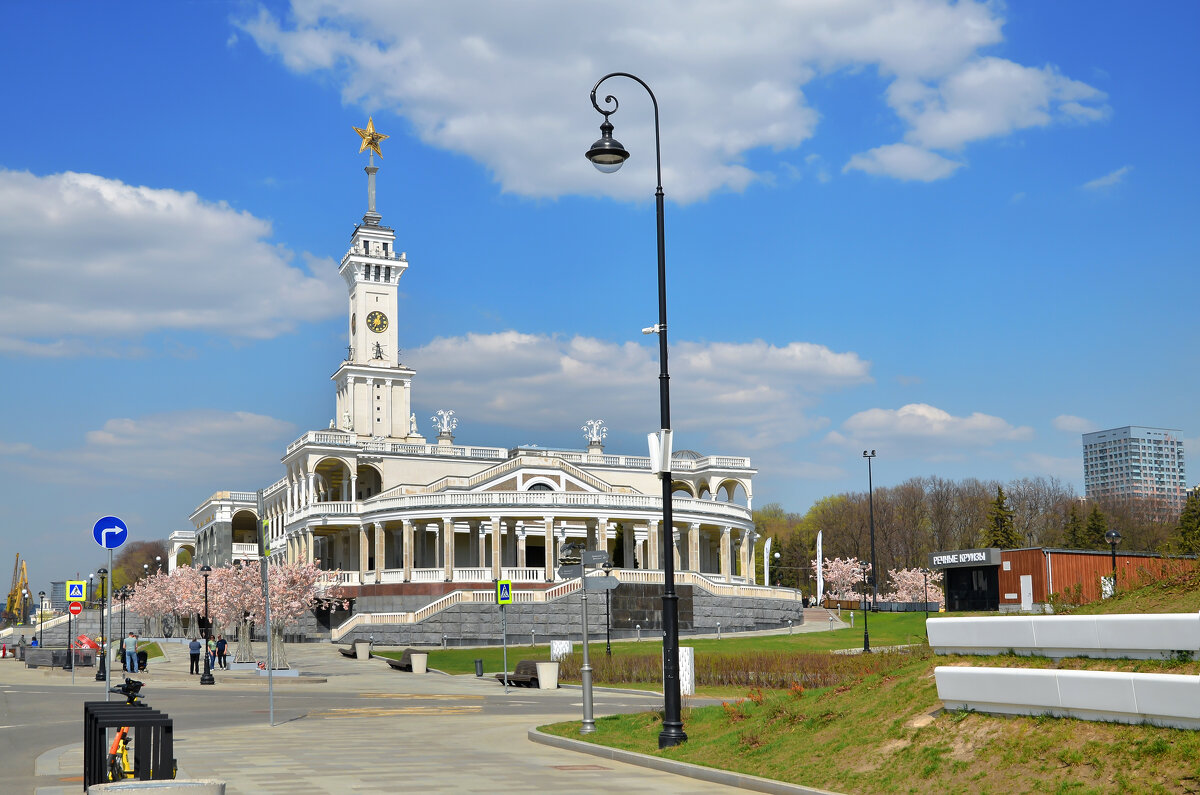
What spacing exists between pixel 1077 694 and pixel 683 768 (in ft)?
19.0

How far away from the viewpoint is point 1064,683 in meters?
11.8

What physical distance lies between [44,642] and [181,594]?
40893 mm

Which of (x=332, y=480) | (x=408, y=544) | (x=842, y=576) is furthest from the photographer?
(x=842, y=576)

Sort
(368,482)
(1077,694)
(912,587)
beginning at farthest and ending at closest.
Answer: (912,587), (368,482), (1077,694)

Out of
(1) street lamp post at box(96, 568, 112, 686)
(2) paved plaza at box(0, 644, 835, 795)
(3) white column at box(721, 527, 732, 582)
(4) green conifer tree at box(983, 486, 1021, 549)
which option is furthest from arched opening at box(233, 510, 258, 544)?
(2) paved plaza at box(0, 644, 835, 795)

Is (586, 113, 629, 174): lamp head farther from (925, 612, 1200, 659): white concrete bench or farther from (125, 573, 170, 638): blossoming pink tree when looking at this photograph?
(125, 573, 170, 638): blossoming pink tree

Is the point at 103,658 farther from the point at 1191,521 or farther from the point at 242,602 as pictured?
the point at 1191,521

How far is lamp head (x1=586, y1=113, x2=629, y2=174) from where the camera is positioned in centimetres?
1822

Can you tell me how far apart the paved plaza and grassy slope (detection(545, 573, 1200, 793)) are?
1.13 meters

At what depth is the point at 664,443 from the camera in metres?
18.0

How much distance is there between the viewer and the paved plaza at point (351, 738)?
15.0m

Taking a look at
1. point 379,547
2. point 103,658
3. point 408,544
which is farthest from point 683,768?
point 379,547

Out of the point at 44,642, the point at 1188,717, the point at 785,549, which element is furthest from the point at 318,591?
the point at 785,549

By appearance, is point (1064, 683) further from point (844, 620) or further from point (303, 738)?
point (844, 620)
